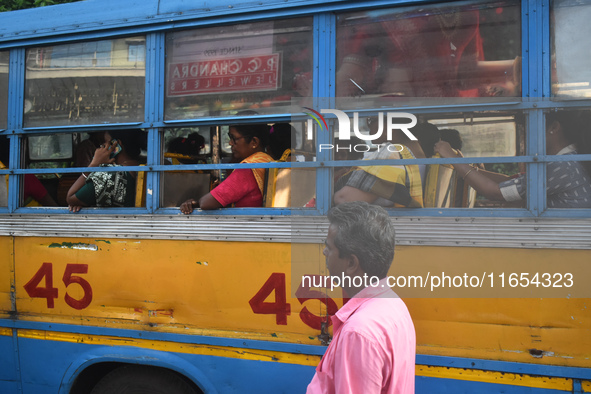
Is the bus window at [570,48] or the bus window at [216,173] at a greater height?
the bus window at [570,48]

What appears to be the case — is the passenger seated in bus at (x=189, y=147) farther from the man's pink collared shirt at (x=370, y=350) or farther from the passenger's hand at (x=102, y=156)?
the man's pink collared shirt at (x=370, y=350)

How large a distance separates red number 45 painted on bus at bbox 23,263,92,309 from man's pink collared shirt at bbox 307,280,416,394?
1.80m

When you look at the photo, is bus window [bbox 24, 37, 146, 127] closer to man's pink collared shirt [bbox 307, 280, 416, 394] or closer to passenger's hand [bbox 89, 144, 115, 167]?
passenger's hand [bbox 89, 144, 115, 167]

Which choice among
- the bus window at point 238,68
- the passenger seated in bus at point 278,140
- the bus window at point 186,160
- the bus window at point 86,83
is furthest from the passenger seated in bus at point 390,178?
the bus window at point 86,83

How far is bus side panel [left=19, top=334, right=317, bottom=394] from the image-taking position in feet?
7.95

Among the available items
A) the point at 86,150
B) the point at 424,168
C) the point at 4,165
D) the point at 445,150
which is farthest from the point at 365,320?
the point at 4,165

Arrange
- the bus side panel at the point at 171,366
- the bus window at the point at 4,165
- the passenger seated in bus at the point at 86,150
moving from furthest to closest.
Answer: the passenger seated in bus at the point at 86,150 → the bus window at the point at 4,165 → the bus side panel at the point at 171,366

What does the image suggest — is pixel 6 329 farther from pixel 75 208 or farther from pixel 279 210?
pixel 279 210

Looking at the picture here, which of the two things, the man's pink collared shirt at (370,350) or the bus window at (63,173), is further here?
the bus window at (63,173)

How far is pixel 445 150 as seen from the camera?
2.34 meters

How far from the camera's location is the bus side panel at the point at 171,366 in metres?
2.42

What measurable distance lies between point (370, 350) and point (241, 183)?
4.78 ft

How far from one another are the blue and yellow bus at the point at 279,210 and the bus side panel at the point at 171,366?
0.04 feet

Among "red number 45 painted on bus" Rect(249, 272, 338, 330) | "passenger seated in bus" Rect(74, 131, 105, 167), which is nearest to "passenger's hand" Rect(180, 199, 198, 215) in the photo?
"red number 45 painted on bus" Rect(249, 272, 338, 330)
